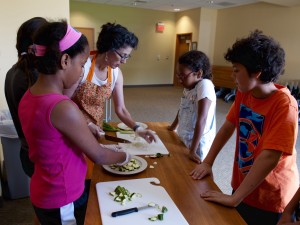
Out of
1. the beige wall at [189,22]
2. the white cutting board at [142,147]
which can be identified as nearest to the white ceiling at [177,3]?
the beige wall at [189,22]

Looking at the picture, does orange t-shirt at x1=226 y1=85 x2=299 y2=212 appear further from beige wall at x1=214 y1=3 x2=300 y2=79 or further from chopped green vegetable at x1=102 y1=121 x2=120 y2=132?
beige wall at x1=214 y1=3 x2=300 y2=79

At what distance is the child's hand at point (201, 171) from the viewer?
110 cm

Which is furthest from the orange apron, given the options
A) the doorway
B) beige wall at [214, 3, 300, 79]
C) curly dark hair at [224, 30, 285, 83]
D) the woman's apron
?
the doorway

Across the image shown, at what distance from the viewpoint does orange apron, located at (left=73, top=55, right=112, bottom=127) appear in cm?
150

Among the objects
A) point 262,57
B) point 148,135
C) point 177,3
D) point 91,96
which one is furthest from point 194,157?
point 177,3

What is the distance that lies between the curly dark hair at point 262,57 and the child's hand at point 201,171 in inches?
17.9

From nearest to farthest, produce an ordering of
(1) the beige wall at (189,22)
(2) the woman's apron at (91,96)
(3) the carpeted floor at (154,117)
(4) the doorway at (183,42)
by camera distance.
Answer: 1. (2) the woman's apron at (91,96)
2. (3) the carpeted floor at (154,117)
3. (1) the beige wall at (189,22)
4. (4) the doorway at (183,42)

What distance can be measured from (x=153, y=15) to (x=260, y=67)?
8107mm

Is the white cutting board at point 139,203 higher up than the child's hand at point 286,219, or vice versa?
the white cutting board at point 139,203

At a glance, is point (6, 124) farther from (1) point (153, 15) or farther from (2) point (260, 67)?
(1) point (153, 15)

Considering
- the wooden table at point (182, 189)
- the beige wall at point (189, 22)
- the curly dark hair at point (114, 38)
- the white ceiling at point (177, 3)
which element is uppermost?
the white ceiling at point (177, 3)

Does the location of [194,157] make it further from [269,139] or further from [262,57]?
[262,57]

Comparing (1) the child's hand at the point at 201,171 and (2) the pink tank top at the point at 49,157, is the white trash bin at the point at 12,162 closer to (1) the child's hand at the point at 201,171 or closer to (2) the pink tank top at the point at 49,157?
(2) the pink tank top at the point at 49,157

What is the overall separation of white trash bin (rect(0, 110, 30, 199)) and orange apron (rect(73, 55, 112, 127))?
2.64 ft
